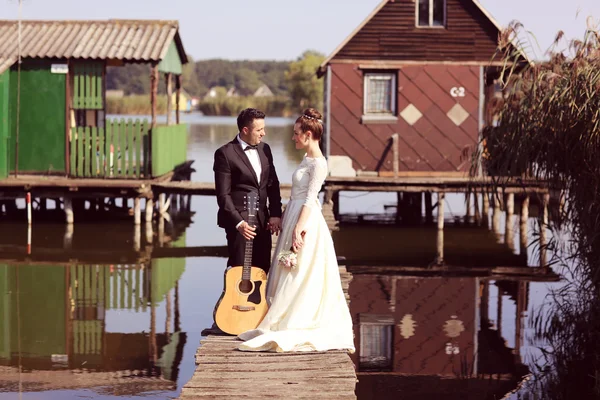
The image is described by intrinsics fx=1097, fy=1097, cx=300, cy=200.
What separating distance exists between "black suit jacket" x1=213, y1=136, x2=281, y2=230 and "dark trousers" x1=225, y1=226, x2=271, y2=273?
0.08 metres

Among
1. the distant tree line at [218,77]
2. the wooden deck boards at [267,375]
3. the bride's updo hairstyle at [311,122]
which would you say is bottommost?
the wooden deck boards at [267,375]

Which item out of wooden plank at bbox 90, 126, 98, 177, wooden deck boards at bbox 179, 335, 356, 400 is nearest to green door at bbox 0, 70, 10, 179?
wooden plank at bbox 90, 126, 98, 177

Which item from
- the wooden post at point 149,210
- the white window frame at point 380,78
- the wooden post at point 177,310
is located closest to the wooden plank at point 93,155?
the wooden post at point 149,210

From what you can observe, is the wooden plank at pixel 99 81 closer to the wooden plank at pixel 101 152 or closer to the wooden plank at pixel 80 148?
the wooden plank at pixel 101 152

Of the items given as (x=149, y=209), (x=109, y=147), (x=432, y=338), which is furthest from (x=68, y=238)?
(x=432, y=338)

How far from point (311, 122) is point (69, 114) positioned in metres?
15.1

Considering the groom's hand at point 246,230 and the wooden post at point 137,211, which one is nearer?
the groom's hand at point 246,230

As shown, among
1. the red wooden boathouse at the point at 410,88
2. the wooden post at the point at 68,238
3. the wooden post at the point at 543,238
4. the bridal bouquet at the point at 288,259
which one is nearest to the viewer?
the bridal bouquet at the point at 288,259

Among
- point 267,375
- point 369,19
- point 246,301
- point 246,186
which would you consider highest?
point 369,19

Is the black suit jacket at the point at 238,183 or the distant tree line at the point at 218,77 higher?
the distant tree line at the point at 218,77

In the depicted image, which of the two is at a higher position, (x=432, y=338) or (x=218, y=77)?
(x=218, y=77)

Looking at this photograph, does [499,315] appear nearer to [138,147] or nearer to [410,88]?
[138,147]

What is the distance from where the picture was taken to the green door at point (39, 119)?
75.5 feet

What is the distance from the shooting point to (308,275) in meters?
8.80
